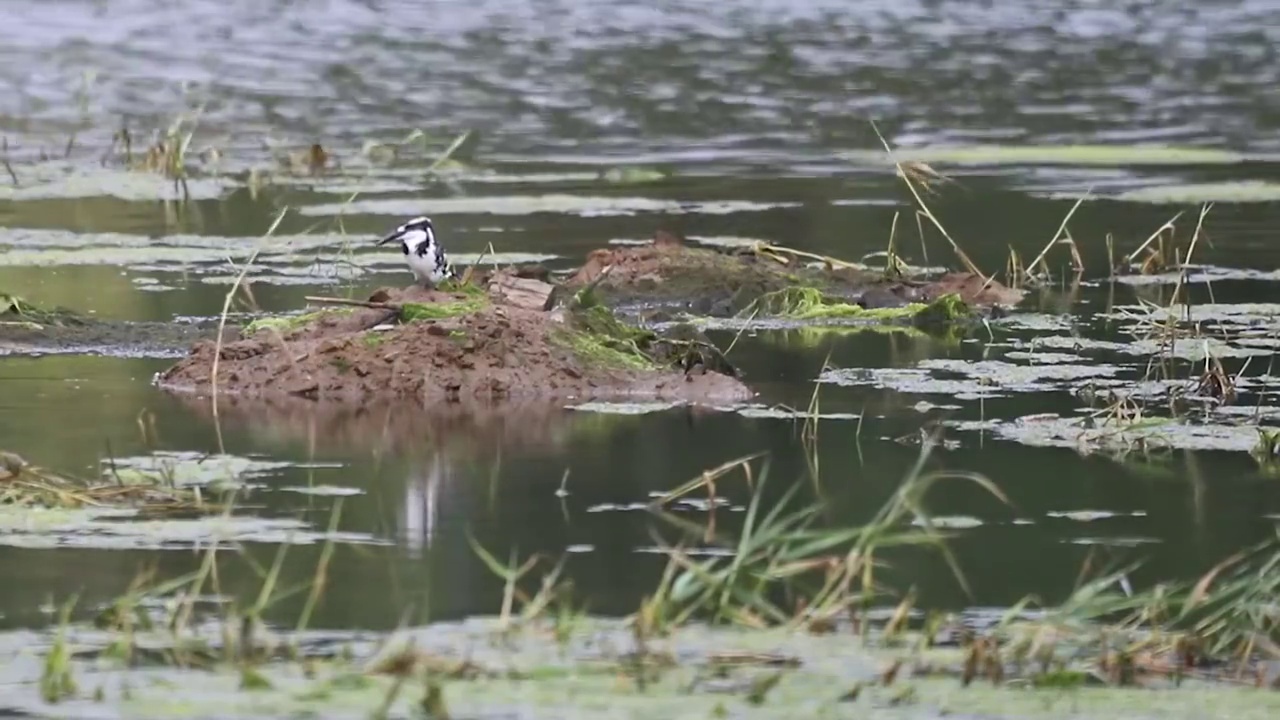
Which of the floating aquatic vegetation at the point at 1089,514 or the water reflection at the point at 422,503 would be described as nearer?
the water reflection at the point at 422,503

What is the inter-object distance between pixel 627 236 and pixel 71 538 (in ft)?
27.2

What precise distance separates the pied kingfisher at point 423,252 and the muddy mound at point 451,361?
0.78 meters

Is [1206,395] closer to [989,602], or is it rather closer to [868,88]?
[989,602]

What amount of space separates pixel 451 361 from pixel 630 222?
6.14 m

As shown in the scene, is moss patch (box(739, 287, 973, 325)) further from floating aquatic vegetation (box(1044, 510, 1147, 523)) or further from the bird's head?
floating aquatic vegetation (box(1044, 510, 1147, 523))

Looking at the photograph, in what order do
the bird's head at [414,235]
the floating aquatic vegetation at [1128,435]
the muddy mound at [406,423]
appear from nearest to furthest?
the floating aquatic vegetation at [1128,435] → the muddy mound at [406,423] → the bird's head at [414,235]

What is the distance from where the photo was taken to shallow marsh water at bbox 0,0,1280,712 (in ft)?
26.0

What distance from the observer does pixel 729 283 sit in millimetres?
13234

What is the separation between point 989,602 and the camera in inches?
275

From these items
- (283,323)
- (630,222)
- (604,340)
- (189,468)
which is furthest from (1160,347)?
(630,222)

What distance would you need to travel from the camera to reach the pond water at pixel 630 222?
7.90 metres

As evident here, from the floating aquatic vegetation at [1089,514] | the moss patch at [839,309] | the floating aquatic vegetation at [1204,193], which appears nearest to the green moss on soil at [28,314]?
the moss patch at [839,309]

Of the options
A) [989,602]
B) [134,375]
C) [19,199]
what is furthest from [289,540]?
[19,199]

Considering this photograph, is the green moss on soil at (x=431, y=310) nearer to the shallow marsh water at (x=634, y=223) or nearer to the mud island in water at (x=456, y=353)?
the mud island in water at (x=456, y=353)
